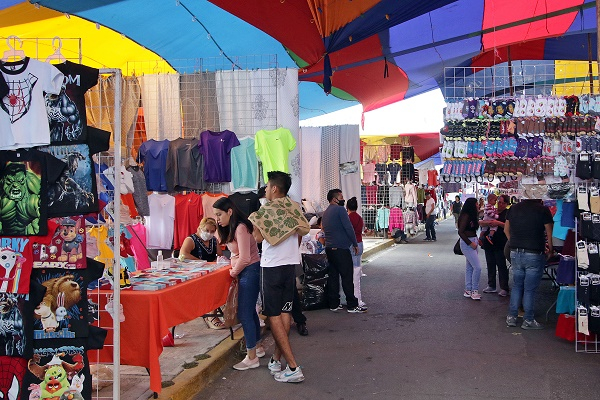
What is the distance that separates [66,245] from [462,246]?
302 inches

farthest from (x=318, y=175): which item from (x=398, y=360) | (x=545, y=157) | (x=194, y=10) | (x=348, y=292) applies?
(x=398, y=360)

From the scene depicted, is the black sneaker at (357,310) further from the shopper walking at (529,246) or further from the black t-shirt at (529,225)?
the black t-shirt at (529,225)

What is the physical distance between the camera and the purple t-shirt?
29.1 ft

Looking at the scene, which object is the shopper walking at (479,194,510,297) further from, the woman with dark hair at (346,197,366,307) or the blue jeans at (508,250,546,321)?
the blue jeans at (508,250,546,321)

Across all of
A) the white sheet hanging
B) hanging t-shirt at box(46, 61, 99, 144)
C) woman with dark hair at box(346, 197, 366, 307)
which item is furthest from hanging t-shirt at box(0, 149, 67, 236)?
woman with dark hair at box(346, 197, 366, 307)

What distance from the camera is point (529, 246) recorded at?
8234 mm

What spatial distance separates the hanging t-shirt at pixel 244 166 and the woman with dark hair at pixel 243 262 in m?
2.42

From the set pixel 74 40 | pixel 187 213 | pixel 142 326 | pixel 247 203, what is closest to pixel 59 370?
pixel 142 326

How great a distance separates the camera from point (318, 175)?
1289cm

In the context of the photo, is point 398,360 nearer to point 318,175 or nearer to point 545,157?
point 545,157

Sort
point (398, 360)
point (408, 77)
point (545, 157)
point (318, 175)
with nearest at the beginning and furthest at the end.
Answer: point (398, 360) < point (545, 157) < point (318, 175) < point (408, 77)

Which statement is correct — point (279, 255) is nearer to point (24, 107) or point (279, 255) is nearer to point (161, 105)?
point (24, 107)

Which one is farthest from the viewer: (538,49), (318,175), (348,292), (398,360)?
(538,49)

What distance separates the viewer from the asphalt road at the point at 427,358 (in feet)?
19.5
